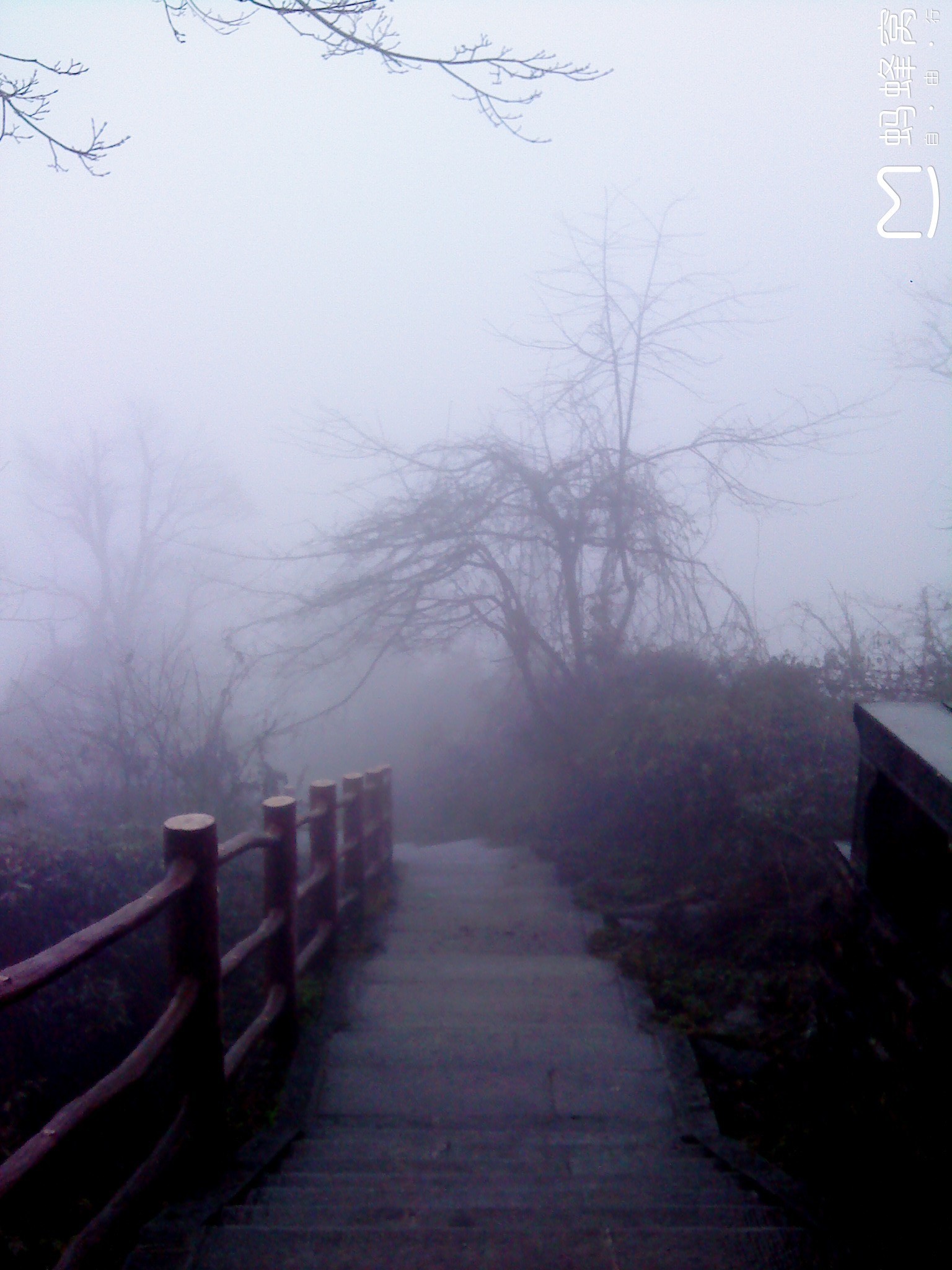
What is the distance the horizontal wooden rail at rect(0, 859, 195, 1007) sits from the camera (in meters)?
1.98

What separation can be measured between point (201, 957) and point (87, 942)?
89 centimetres

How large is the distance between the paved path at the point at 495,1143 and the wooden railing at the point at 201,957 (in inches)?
13.9

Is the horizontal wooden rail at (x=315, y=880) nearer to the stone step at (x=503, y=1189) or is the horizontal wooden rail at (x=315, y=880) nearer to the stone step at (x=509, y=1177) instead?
the stone step at (x=509, y=1177)

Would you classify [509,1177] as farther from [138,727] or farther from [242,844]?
[138,727]

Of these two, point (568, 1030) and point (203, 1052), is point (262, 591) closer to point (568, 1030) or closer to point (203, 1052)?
point (568, 1030)

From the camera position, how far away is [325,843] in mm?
5371

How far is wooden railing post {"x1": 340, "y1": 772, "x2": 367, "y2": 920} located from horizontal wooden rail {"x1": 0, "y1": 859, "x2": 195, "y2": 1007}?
3.74 meters

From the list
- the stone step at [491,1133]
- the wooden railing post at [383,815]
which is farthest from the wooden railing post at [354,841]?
the stone step at [491,1133]

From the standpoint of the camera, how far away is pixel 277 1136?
3.63 m

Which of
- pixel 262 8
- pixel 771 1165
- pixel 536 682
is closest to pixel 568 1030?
pixel 771 1165

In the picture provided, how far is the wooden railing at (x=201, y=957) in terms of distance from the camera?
218 centimetres

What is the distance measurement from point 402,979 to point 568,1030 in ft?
3.78

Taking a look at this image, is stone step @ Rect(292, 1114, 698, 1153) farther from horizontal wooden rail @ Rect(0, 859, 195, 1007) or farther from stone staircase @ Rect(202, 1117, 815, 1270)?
horizontal wooden rail @ Rect(0, 859, 195, 1007)

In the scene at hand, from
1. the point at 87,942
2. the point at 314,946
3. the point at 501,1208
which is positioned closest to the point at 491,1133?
the point at 501,1208
